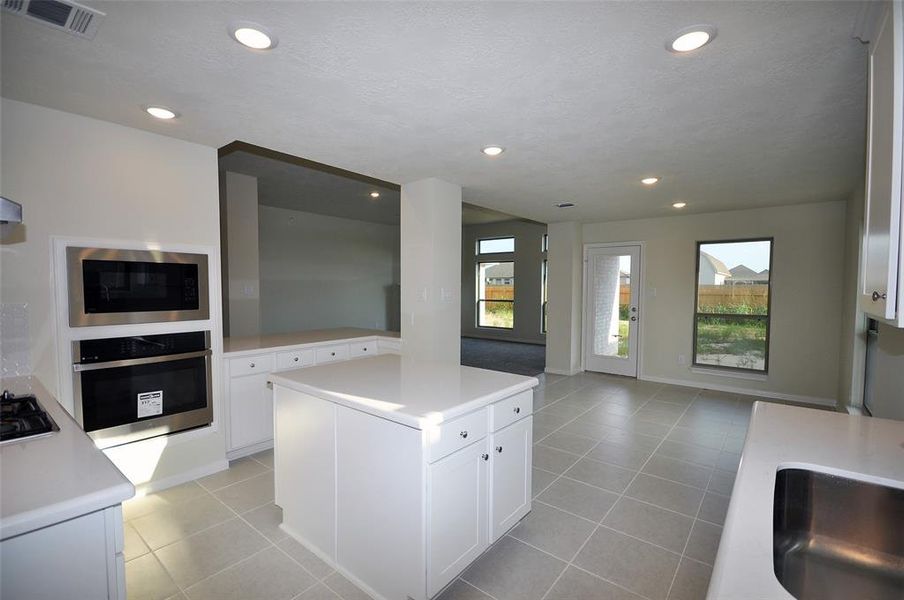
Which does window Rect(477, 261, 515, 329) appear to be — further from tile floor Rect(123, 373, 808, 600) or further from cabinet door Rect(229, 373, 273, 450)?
cabinet door Rect(229, 373, 273, 450)

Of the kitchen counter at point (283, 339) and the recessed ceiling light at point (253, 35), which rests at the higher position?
the recessed ceiling light at point (253, 35)

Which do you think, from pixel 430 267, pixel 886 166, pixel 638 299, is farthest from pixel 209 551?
pixel 638 299

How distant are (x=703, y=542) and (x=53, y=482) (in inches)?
111

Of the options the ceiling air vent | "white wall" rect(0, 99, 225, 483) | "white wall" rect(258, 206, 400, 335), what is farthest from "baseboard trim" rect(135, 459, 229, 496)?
"white wall" rect(258, 206, 400, 335)

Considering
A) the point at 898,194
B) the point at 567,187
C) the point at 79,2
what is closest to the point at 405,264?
the point at 567,187

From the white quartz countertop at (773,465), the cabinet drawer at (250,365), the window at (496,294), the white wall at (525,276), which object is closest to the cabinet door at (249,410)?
the cabinet drawer at (250,365)

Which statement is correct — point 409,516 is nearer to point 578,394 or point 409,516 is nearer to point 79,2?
point 79,2

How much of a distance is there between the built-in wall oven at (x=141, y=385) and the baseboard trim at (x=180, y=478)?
325mm

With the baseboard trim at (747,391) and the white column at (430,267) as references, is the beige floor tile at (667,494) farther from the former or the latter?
the baseboard trim at (747,391)

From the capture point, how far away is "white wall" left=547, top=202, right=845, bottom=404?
4.53m

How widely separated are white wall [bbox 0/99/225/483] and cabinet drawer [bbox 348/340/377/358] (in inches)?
48.9

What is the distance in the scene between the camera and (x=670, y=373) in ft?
18.3

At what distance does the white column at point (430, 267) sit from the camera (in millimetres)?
3668

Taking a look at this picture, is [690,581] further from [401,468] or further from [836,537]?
[401,468]
